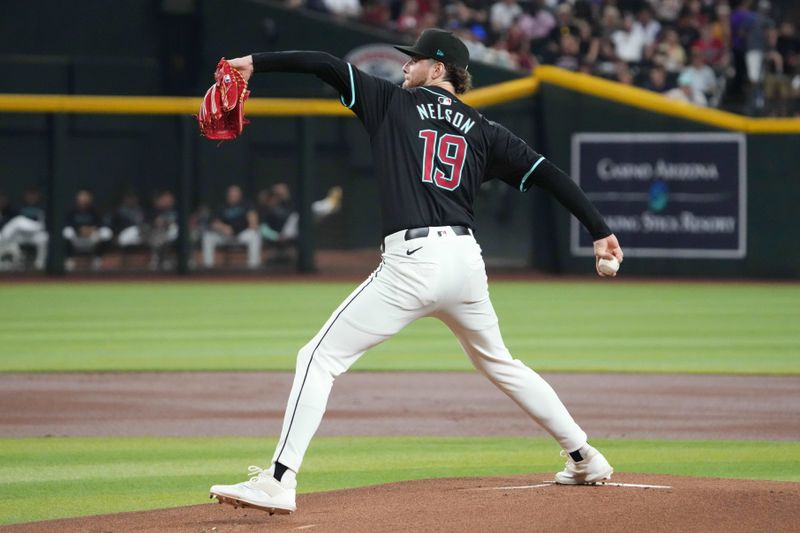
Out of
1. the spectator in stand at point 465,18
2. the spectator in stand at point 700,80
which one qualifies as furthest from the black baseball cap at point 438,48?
the spectator in stand at point 465,18

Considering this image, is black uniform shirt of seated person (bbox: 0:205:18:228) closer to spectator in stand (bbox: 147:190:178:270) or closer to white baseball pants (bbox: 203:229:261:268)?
spectator in stand (bbox: 147:190:178:270)

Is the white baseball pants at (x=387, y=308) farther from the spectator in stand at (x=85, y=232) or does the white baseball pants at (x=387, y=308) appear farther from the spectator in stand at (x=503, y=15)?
the spectator in stand at (x=503, y=15)

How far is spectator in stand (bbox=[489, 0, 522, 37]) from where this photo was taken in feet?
73.7

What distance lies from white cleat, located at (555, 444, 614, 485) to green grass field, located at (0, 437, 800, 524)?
0.38m

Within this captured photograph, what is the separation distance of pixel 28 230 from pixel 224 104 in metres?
14.0

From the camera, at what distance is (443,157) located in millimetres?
5086

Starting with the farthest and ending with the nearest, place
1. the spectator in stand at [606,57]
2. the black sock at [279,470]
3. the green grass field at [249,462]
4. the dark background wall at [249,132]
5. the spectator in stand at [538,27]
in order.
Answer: the spectator in stand at [538,27]
the spectator in stand at [606,57]
the dark background wall at [249,132]
the green grass field at [249,462]
the black sock at [279,470]

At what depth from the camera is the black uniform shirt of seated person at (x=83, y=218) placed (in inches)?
724

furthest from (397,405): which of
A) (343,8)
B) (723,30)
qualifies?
(343,8)

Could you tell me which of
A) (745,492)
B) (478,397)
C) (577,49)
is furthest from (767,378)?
(577,49)

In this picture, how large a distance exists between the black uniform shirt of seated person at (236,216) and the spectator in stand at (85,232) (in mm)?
1634

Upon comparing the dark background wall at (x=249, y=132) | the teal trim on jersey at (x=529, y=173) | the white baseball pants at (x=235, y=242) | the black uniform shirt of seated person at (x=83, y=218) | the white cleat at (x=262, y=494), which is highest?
the dark background wall at (x=249, y=132)

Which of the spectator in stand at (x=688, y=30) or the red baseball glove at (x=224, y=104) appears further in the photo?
the spectator in stand at (x=688, y=30)

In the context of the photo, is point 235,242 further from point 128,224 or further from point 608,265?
point 608,265
